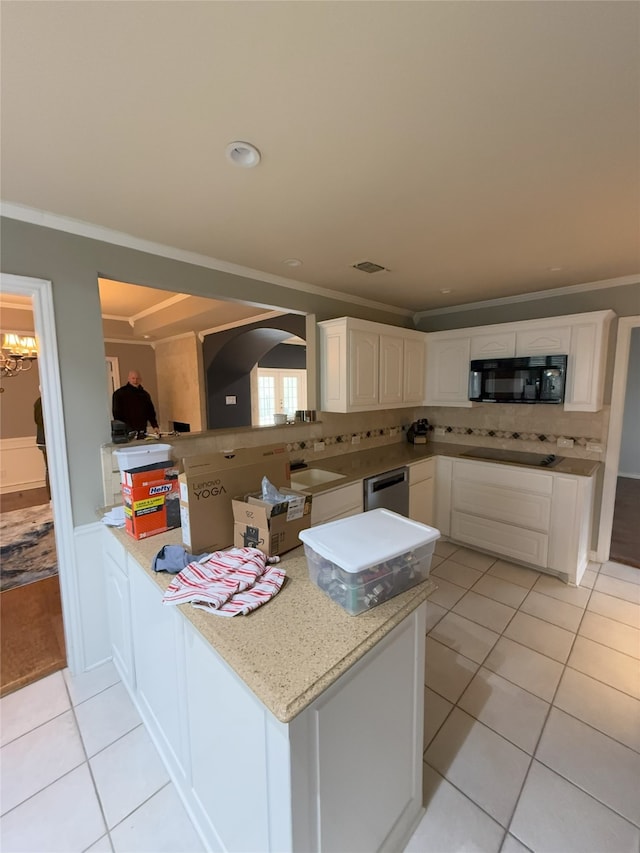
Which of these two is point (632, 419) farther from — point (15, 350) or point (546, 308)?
point (15, 350)

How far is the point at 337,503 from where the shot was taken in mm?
2594

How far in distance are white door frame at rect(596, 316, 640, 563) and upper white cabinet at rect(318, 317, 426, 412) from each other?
1692 mm

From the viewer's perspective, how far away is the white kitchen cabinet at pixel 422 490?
3.29m

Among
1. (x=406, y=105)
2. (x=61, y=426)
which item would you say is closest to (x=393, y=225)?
(x=406, y=105)

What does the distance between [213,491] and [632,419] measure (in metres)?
6.56

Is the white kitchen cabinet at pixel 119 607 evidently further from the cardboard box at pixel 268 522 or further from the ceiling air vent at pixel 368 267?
the ceiling air vent at pixel 368 267

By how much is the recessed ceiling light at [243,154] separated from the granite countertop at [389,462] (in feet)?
5.82

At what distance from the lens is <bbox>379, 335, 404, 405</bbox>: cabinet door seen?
11.0ft

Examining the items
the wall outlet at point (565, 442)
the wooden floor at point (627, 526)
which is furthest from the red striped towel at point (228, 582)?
the wooden floor at point (627, 526)

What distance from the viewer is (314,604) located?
3.62ft

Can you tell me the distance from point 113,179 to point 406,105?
3.89 feet

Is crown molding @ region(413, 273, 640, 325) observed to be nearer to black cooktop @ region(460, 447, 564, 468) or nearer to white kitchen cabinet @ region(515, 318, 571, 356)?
white kitchen cabinet @ region(515, 318, 571, 356)

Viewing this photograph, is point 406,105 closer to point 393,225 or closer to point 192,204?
point 393,225

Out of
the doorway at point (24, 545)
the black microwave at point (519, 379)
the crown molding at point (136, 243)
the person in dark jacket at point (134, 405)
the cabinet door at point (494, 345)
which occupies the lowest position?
the doorway at point (24, 545)
